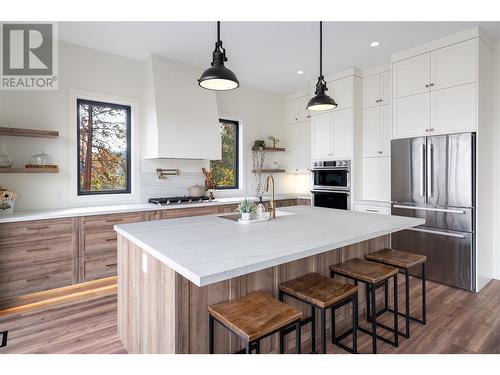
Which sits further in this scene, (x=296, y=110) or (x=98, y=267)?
(x=296, y=110)

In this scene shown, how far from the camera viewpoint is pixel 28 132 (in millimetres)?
3197

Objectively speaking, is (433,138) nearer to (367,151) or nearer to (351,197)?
(367,151)

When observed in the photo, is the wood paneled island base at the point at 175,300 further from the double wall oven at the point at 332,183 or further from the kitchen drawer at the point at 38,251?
the double wall oven at the point at 332,183

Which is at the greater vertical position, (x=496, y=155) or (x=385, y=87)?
(x=385, y=87)

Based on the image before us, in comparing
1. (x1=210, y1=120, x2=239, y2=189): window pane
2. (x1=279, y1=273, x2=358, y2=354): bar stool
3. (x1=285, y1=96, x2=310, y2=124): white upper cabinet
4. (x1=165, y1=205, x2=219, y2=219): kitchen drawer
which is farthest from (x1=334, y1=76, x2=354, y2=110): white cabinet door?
(x1=279, y1=273, x2=358, y2=354): bar stool

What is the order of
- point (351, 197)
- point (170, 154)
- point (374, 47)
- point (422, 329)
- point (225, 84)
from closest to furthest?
point (225, 84) < point (422, 329) < point (374, 47) < point (170, 154) < point (351, 197)

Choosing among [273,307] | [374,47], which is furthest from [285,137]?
[273,307]

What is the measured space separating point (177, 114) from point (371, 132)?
9.54 feet

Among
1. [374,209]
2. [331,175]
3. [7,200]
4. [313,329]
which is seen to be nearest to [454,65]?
[374,209]

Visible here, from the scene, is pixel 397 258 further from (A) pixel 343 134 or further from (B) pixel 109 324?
(A) pixel 343 134

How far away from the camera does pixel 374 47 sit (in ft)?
12.2

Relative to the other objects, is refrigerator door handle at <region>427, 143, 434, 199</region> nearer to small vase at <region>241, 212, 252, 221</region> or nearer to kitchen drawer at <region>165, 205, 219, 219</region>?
small vase at <region>241, 212, 252, 221</region>

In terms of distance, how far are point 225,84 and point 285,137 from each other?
3965mm

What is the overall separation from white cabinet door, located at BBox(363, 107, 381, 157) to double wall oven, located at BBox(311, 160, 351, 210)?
36 cm
